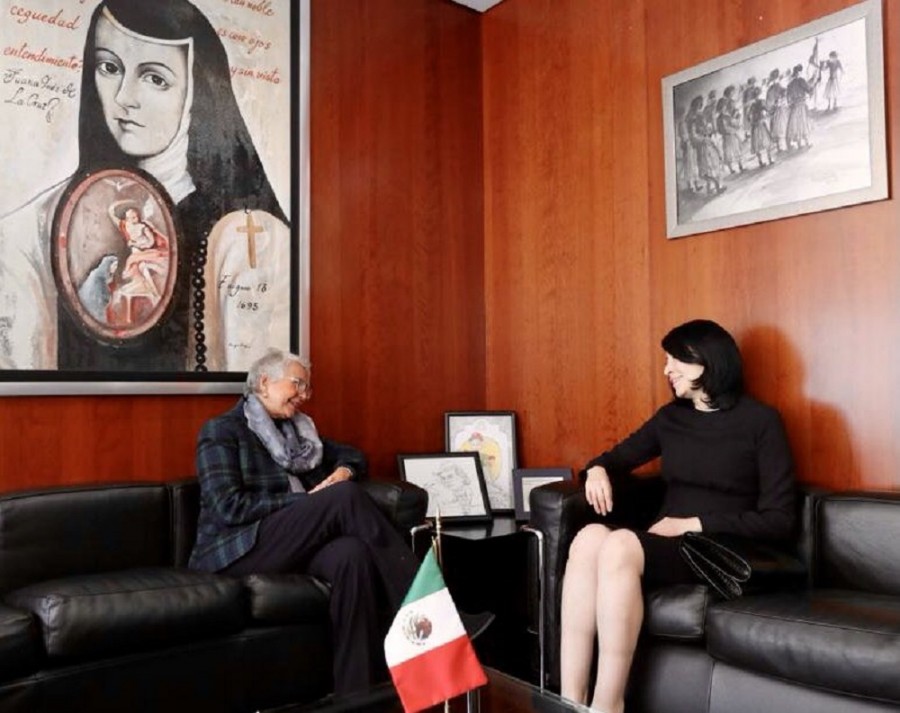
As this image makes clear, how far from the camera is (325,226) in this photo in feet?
11.8

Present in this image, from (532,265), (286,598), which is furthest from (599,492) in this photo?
(532,265)

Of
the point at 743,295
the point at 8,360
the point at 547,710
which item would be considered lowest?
the point at 547,710

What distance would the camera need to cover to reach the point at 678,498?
2.76 metres

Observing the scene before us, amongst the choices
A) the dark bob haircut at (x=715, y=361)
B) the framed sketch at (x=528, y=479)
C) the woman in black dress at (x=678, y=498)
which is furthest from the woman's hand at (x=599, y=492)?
Answer: the framed sketch at (x=528, y=479)

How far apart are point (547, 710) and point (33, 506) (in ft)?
5.76

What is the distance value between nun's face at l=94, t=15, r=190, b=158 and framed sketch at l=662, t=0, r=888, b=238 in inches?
74.4

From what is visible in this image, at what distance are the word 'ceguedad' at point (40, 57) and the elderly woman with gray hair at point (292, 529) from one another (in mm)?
1272

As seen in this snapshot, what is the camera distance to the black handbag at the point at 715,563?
7.39 ft

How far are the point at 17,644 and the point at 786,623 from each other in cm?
185

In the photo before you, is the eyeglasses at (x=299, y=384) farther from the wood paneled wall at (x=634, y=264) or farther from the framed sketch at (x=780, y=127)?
the framed sketch at (x=780, y=127)

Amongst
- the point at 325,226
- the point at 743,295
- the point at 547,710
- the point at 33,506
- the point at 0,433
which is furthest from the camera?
the point at 325,226

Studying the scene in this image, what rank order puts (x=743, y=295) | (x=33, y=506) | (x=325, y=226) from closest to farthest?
(x=33, y=506), (x=743, y=295), (x=325, y=226)

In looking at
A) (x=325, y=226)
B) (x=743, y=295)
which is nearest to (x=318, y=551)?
(x=325, y=226)

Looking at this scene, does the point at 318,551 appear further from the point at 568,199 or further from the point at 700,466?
the point at 568,199
